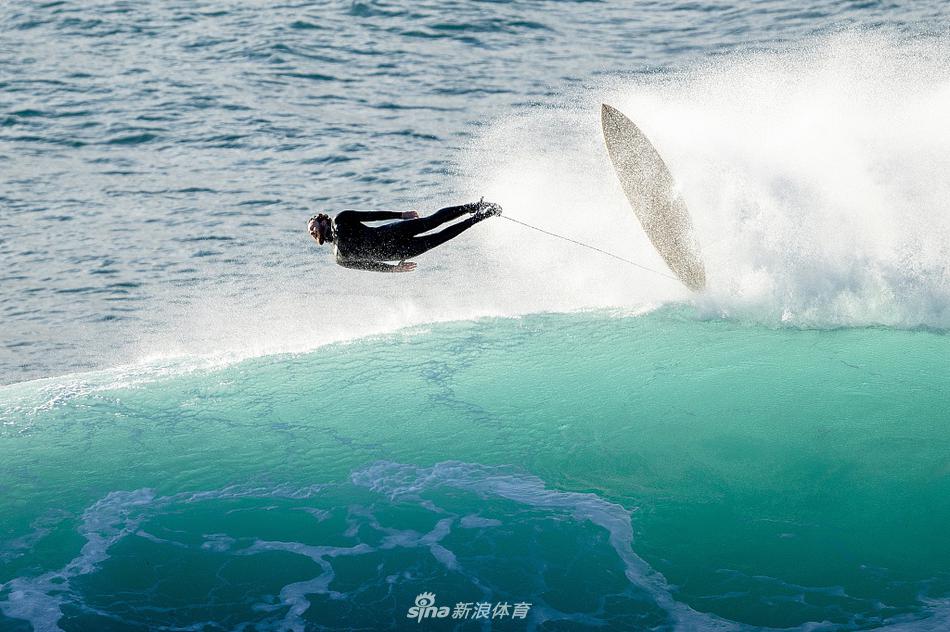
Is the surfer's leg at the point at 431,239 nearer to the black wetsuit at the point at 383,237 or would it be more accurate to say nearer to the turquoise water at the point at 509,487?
the black wetsuit at the point at 383,237

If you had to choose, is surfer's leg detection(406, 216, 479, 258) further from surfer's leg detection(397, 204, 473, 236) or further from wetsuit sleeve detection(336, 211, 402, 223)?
wetsuit sleeve detection(336, 211, 402, 223)

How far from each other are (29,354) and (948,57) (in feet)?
74.2

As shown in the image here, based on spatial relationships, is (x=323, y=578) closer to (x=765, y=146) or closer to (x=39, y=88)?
(x=765, y=146)

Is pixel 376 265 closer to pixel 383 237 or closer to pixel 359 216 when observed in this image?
pixel 383 237

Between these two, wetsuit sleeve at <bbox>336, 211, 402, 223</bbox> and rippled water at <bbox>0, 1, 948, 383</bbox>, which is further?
rippled water at <bbox>0, 1, 948, 383</bbox>

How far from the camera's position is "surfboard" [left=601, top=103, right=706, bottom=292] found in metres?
12.1

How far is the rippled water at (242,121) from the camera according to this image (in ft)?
58.0

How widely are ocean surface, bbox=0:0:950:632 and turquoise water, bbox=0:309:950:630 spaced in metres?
0.04

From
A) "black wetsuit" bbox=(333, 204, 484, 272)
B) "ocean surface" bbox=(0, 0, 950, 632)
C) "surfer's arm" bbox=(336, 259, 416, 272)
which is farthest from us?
"surfer's arm" bbox=(336, 259, 416, 272)

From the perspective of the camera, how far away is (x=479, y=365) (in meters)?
12.9

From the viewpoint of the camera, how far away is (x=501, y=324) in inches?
575
